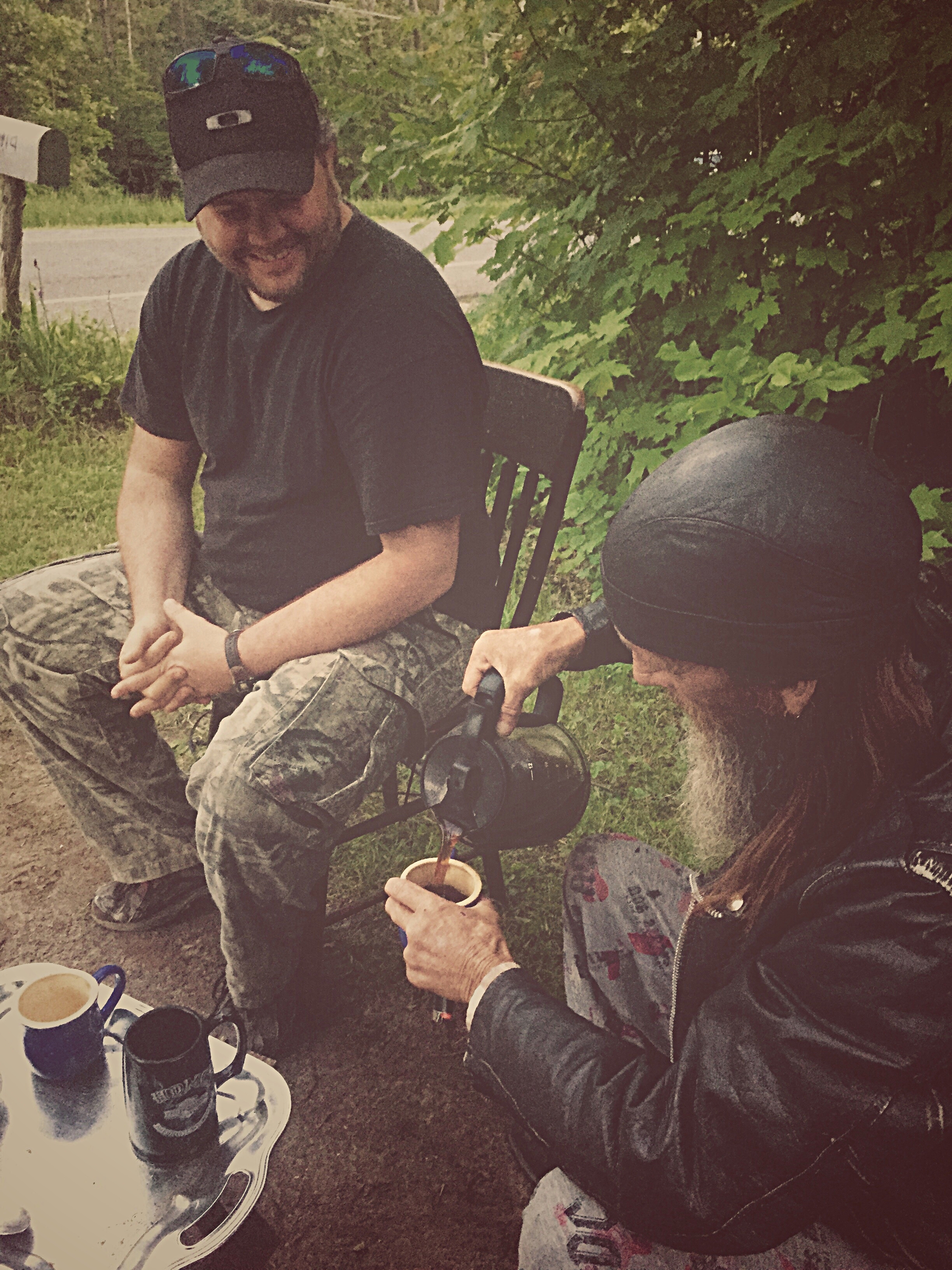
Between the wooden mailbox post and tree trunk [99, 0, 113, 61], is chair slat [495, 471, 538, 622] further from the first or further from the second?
tree trunk [99, 0, 113, 61]

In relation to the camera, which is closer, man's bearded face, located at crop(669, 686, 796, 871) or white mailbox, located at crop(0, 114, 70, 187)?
man's bearded face, located at crop(669, 686, 796, 871)

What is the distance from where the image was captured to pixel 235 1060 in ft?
5.33

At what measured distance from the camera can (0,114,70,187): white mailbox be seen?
13.0 ft

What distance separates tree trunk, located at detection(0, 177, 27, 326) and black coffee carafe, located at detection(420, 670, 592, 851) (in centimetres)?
496

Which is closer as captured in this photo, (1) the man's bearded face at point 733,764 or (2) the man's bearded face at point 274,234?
(1) the man's bearded face at point 733,764

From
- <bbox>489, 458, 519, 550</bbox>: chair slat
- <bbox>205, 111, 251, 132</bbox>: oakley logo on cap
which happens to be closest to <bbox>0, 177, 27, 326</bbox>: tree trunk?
<bbox>205, 111, 251, 132</bbox>: oakley logo on cap

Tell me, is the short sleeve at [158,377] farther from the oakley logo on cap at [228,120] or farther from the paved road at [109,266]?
the paved road at [109,266]

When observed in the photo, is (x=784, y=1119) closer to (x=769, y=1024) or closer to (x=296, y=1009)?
(x=769, y=1024)

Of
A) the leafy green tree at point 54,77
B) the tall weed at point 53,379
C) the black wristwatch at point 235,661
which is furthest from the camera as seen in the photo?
the leafy green tree at point 54,77

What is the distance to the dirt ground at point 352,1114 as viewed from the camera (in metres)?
1.82

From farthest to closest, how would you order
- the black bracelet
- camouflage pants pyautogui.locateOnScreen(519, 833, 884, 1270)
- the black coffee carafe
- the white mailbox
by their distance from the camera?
the white mailbox
the black bracelet
the black coffee carafe
camouflage pants pyautogui.locateOnScreen(519, 833, 884, 1270)

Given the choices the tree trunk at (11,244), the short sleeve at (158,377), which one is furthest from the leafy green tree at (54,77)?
the short sleeve at (158,377)

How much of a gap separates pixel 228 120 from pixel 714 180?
181 cm

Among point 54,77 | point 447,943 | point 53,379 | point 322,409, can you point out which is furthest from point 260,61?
point 54,77
